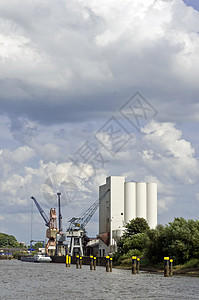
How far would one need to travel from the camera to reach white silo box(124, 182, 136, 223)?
184875mm

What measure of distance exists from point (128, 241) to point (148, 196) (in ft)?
189

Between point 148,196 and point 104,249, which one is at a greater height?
point 148,196

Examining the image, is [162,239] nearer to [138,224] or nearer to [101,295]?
[101,295]

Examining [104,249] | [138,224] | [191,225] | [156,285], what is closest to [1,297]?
[156,285]

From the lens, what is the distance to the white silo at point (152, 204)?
18975cm

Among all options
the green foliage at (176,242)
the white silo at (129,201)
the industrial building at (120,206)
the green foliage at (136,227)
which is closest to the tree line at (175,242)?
the green foliage at (176,242)

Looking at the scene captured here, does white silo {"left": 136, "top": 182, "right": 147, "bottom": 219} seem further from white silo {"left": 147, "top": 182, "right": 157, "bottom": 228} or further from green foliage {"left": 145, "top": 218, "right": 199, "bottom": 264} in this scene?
green foliage {"left": 145, "top": 218, "right": 199, "bottom": 264}

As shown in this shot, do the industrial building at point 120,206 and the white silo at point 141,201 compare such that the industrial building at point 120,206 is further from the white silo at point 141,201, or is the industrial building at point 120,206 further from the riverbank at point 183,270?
the riverbank at point 183,270

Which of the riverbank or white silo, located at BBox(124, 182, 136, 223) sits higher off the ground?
white silo, located at BBox(124, 182, 136, 223)

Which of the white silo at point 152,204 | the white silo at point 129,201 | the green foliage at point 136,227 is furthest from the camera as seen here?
the white silo at point 152,204

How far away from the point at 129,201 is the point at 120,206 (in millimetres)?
4659

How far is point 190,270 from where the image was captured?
86.6 m

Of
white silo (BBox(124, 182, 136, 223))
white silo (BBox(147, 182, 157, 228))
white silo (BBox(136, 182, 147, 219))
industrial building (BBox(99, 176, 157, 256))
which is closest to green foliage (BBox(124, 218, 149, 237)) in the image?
industrial building (BBox(99, 176, 157, 256))

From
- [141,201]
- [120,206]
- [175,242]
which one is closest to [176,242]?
[175,242]
